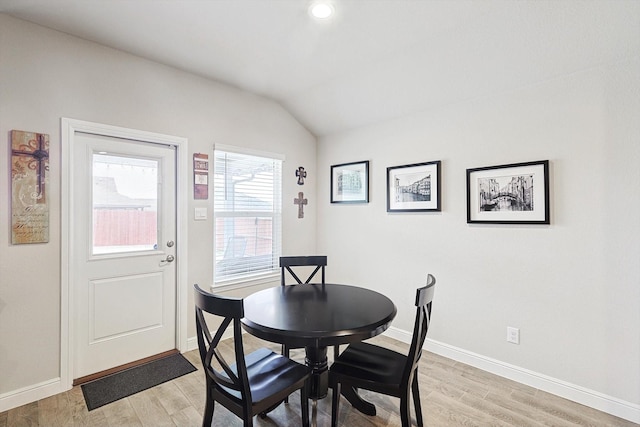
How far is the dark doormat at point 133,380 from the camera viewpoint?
2.26 metres

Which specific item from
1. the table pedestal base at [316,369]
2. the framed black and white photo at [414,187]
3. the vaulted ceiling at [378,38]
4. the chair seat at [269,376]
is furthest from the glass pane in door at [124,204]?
the framed black and white photo at [414,187]

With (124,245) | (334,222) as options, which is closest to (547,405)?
(334,222)

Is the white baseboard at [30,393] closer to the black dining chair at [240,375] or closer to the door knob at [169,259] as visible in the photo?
the door knob at [169,259]

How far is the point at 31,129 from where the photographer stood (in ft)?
7.25

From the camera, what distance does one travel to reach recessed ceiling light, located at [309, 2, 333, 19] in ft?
6.68

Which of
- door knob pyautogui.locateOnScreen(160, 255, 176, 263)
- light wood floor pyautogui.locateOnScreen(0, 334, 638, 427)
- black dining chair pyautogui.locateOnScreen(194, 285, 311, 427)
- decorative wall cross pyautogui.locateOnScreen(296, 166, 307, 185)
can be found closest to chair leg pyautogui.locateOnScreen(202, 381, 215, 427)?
black dining chair pyautogui.locateOnScreen(194, 285, 311, 427)

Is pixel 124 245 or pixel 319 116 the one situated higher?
pixel 319 116

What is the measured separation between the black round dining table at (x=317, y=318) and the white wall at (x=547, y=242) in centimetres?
109

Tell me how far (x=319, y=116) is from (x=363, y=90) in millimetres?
760

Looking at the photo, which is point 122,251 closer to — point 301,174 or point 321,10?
point 301,174

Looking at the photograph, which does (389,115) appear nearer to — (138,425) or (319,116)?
(319,116)

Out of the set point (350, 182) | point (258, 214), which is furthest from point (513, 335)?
point (258, 214)

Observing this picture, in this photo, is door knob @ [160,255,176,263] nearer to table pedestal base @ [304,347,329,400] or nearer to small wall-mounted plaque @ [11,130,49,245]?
small wall-mounted plaque @ [11,130,49,245]

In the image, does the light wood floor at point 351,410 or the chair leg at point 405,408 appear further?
the light wood floor at point 351,410
